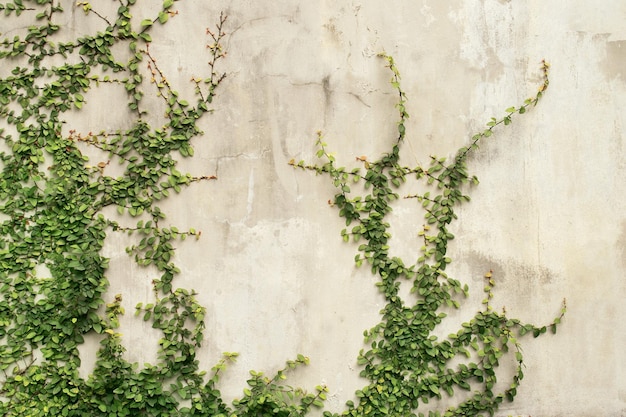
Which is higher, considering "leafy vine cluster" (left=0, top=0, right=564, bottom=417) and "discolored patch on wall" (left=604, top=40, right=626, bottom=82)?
"discolored patch on wall" (left=604, top=40, right=626, bottom=82)

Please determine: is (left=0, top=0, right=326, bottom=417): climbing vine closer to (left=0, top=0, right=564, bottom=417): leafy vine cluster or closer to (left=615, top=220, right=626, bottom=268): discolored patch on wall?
(left=0, top=0, right=564, bottom=417): leafy vine cluster

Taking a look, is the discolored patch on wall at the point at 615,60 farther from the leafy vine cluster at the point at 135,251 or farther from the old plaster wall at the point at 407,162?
the leafy vine cluster at the point at 135,251

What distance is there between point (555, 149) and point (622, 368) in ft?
4.34

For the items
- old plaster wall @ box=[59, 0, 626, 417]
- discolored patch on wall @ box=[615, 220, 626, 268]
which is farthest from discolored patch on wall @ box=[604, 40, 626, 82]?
discolored patch on wall @ box=[615, 220, 626, 268]

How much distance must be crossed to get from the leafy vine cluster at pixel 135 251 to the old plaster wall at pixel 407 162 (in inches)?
3.0

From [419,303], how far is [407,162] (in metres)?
0.80

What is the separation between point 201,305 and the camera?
12.1 feet

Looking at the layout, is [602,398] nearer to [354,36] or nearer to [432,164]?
[432,164]

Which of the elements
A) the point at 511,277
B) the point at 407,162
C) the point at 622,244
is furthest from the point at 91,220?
the point at 622,244

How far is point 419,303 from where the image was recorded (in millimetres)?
3709

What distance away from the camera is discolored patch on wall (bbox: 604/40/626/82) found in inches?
148

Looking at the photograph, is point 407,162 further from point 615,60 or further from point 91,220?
point 91,220

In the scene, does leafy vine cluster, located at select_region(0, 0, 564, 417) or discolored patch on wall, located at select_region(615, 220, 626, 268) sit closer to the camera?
leafy vine cluster, located at select_region(0, 0, 564, 417)

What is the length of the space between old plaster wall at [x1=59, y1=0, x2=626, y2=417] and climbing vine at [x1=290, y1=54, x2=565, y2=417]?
6cm
